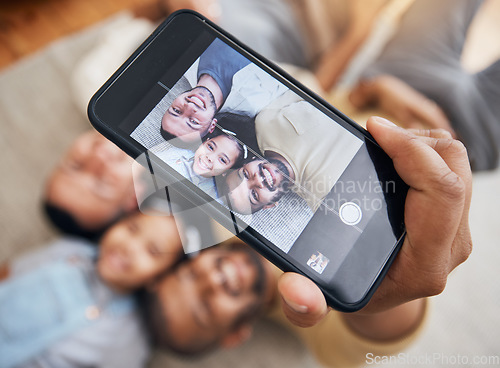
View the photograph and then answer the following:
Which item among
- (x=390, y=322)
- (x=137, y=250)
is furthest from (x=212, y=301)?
(x=390, y=322)

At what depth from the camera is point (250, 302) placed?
2.29 feet

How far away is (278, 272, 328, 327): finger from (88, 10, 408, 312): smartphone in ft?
0.04

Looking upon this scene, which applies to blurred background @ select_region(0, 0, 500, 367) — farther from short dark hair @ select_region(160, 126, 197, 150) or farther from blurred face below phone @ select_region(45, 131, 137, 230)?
short dark hair @ select_region(160, 126, 197, 150)

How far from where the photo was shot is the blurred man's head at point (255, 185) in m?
0.32

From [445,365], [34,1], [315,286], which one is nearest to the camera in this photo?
[315,286]

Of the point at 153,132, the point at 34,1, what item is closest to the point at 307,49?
the point at 153,132

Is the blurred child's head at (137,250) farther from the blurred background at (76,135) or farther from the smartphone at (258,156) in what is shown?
the smartphone at (258,156)

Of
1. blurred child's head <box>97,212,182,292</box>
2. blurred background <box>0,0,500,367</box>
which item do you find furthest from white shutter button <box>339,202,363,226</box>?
blurred child's head <box>97,212,182,292</box>

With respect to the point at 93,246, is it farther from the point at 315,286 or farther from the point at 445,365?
the point at 445,365

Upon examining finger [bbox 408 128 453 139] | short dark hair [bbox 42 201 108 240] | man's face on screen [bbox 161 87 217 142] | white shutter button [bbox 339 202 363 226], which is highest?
finger [bbox 408 128 453 139]

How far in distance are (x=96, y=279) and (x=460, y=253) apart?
27.7 inches

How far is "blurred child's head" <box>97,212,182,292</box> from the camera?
73 cm

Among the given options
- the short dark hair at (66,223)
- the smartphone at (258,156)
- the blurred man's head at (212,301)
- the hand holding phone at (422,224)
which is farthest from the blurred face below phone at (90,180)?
the hand holding phone at (422,224)

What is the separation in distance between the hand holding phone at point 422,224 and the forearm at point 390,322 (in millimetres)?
101
